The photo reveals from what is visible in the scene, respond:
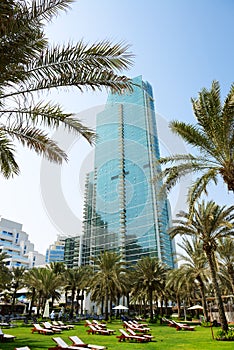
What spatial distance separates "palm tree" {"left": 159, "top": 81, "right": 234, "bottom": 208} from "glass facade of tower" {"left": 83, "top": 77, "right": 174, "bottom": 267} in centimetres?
7676

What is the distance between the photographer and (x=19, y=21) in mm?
6191

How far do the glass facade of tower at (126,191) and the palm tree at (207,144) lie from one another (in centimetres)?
7676

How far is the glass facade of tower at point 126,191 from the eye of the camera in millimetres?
92006

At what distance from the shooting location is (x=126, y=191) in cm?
10512

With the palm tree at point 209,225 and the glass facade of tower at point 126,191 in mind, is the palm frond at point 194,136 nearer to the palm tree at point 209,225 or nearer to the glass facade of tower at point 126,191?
the palm tree at point 209,225

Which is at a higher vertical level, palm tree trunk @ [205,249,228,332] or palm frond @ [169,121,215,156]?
palm frond @ [169,121,215,156]

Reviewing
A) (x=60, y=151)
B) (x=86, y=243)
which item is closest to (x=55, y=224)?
(x=60, y=151)

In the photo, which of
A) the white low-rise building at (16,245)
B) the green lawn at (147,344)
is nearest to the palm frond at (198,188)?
the green lawn at (147,344)

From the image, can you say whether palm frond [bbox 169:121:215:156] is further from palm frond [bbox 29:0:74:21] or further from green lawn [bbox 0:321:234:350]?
green lawn [bbox 0:321:234:350]

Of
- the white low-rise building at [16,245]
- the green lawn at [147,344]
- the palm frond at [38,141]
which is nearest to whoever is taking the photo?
the palm frond at [38,141]

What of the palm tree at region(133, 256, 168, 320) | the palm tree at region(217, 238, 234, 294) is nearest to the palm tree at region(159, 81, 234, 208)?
the palm tree at region(217, 238, 234, 294)

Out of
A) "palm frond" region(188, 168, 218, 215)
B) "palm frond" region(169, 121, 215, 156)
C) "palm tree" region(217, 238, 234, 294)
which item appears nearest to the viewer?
"palm frond" region(169, 121, 215, 156)

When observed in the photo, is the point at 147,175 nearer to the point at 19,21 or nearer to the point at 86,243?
the point at 86,243

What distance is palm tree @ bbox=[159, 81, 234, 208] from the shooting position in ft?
35.0
